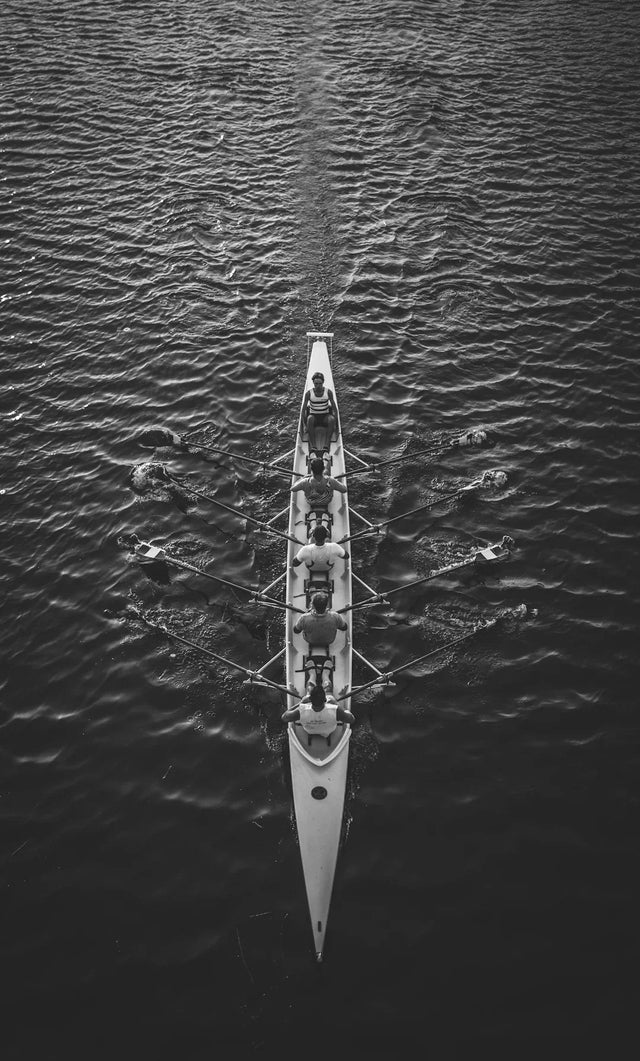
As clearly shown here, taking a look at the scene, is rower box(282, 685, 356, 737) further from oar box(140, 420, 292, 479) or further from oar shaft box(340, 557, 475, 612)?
oar box(140, 420, 292, 479)

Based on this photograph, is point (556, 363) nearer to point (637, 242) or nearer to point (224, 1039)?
point (637, 242)

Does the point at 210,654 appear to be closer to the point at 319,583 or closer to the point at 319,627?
the point at 319,627

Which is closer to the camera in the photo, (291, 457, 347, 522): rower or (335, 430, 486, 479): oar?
(291, 457, 347, 522): rower

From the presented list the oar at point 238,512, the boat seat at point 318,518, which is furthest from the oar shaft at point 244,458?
the boat seat at point 318,518

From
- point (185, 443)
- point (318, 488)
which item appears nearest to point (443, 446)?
point (318, 488)

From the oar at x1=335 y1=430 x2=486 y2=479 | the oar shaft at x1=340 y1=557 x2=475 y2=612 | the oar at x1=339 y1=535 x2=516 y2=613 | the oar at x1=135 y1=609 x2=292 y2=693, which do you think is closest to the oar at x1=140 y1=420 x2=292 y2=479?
the oar at x1=335 y1=430 x2=486 y2=479

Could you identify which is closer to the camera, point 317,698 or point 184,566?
point 317,698
